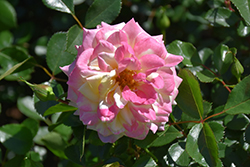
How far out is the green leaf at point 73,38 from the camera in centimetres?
90

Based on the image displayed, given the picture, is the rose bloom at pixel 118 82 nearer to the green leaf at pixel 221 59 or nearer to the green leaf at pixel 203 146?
the green leaf at pixel 203 146

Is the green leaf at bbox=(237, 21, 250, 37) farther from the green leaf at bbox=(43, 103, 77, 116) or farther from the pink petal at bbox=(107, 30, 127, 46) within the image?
the green leaf at bbox=(43, 103, 77, 116)

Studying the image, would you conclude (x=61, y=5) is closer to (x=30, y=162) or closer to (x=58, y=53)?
(x=58, y=53)

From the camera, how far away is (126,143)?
2.96ft

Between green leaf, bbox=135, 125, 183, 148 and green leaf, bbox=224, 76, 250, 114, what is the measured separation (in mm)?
186

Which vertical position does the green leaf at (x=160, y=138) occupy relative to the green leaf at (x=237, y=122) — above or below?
above

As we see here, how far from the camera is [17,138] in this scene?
3.59 ft

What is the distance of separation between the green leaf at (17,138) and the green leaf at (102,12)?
1.73 feet

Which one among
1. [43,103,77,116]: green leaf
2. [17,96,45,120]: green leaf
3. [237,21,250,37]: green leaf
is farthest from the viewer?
[17,96,45,120]: green leaf

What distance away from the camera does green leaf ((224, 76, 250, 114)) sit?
0.82 metres

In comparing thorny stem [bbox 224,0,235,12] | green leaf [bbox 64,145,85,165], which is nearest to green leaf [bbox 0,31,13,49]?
green leaf [bbox 64,145,85,165]

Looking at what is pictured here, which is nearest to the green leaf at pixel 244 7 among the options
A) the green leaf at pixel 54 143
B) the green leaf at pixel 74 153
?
the green leaf at pixel 74 153

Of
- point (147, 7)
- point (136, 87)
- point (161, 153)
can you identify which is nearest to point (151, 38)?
point (136, 87)

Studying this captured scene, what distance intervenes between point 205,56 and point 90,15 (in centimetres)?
51
